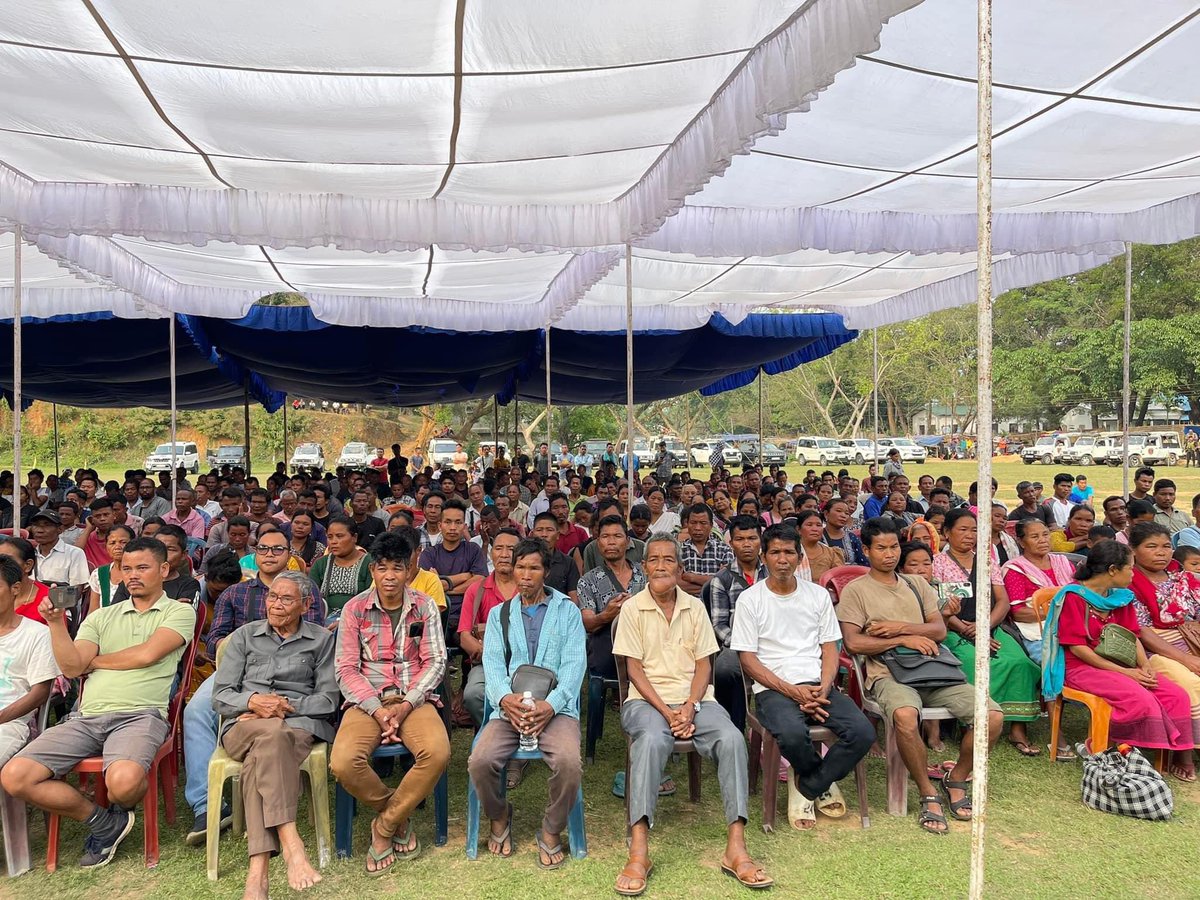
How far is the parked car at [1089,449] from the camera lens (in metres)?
30.1

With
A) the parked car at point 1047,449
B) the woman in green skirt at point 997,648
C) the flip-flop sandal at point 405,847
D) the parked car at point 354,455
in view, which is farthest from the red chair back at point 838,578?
the parked car at point 1047,449

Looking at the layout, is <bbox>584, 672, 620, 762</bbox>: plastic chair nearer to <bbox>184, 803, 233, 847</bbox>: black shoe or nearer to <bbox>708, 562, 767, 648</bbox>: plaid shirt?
<bbox>708, 562, 767, 648</bbox>: plaid shirt

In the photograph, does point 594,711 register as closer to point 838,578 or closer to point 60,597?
point 838,578

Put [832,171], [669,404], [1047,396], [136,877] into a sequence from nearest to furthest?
[136,877] < [832,171] < [1047,396] < [669,404]

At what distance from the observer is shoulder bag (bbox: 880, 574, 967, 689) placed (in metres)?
3.49

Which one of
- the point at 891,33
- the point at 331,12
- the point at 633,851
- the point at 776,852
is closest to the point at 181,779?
the point at 633,851

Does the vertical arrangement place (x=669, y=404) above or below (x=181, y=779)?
above

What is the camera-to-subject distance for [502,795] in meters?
3.10

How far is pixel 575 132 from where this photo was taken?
368 cm

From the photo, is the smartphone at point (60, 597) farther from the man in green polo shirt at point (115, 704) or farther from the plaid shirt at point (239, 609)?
the plaid shirt at point (239, 609)

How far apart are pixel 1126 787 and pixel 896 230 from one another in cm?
337

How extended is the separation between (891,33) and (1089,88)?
1058 mm

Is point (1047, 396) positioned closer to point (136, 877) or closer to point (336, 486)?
point (336, 486)

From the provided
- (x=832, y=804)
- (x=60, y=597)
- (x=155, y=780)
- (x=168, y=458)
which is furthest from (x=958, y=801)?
(x=168, y=458)
